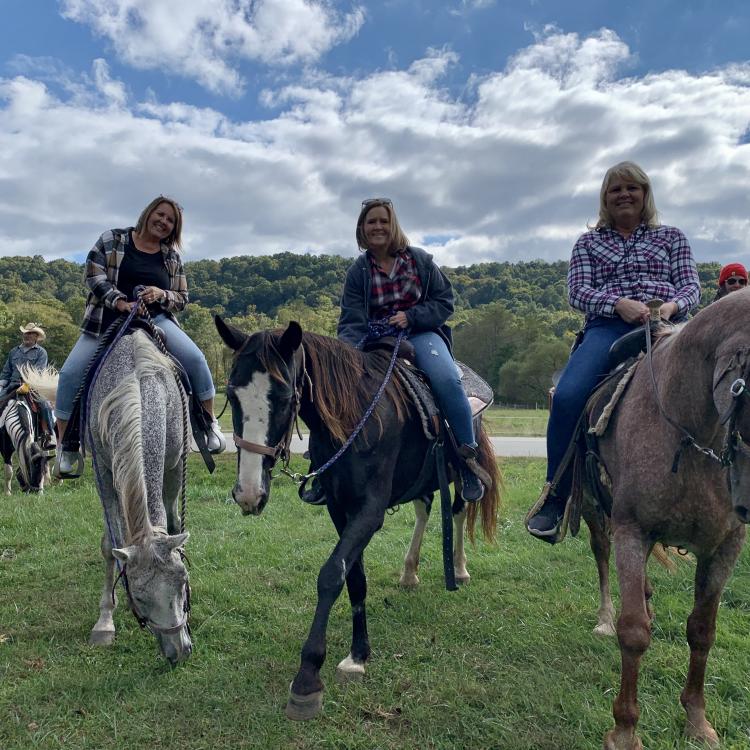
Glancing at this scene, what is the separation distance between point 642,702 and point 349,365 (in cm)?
250

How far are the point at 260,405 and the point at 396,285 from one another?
5.64ft

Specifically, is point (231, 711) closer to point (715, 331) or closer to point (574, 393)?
point (574, 393)

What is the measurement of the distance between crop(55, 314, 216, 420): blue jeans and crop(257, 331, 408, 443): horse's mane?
1.60 meters

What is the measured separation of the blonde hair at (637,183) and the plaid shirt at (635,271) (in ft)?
0.19

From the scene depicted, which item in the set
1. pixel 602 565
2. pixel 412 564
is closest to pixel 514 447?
pixel 412 564

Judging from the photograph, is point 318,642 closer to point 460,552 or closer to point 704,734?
point 704,734

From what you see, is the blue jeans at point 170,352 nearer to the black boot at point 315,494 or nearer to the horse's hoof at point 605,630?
the black boot at point 315,494

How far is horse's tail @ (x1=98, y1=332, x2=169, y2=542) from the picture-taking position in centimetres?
316

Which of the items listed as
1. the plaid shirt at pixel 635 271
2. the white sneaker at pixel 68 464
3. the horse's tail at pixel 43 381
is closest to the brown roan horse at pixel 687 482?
the plaid shirt at pixel 635 271

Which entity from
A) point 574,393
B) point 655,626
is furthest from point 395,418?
point 655,626

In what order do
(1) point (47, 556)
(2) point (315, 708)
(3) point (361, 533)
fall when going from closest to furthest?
(2) point (315, 708), (3) point (361, 533), (1) point (47, 556)

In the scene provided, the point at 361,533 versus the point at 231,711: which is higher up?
the point at 361,533

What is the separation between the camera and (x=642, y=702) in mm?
3062

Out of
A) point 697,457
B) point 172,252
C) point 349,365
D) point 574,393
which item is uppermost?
point 172,252
